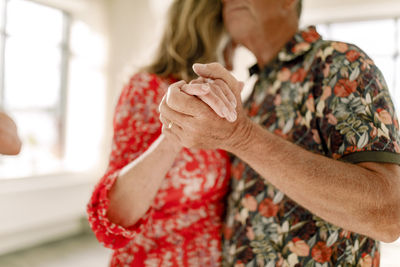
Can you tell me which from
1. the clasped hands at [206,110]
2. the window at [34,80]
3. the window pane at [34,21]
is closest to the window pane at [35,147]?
the window at [34,80]

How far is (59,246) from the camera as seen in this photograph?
136 inches

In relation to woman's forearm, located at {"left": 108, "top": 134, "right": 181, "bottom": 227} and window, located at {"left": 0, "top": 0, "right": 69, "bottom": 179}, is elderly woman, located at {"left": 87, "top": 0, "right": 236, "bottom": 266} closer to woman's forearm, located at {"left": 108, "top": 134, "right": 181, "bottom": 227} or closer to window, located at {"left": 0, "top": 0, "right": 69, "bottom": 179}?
woman's forearm, located at {"left": 108, "top": 134, "right": 181, "bottom": 227}

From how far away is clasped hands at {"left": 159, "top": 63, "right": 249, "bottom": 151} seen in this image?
22.0 inches

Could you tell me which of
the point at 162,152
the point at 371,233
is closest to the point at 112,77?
the point at 162,152

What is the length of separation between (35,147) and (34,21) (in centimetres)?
125

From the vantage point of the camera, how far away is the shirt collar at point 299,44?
2.81 feet

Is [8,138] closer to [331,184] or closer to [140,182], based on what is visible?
[140,182]

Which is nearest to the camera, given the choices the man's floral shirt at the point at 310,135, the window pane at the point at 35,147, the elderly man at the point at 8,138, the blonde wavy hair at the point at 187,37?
the elderly man at the point at 8,138

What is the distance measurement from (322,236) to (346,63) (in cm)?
36

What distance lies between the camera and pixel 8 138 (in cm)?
53

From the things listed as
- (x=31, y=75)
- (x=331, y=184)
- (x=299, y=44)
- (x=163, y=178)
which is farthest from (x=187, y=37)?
(x=31, y=75)

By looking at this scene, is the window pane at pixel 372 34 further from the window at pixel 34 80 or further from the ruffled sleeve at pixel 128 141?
the ruffled sleeve at pixel 128 141

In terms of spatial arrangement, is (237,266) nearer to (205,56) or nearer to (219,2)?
(205,56)

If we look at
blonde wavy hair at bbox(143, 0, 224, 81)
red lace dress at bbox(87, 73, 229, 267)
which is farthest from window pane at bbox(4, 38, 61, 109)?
red lace dress at bbox(87, 73, 229, 267)
